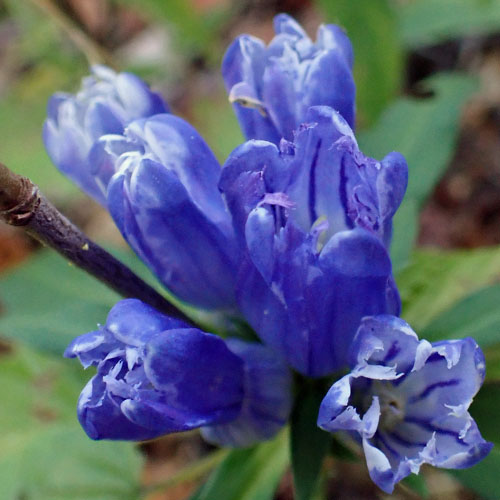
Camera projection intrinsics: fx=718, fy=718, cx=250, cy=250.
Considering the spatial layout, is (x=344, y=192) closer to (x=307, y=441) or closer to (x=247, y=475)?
(x=307, y=441)

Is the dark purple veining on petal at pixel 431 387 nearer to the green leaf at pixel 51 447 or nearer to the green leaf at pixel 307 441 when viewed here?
the green leaf at pixel 307 441

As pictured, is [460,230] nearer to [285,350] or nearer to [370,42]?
[370,42]

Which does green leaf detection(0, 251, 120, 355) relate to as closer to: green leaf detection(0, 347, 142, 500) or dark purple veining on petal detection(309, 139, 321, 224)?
green leaf detection(0, 347, 142, 500)

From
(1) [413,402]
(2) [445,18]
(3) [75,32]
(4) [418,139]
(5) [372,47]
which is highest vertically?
(3) [75,32]

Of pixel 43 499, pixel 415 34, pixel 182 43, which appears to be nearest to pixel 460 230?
pixel 415 34

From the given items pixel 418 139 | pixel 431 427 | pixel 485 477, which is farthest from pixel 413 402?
pixel 418 139

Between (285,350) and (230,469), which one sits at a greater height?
(285,350)

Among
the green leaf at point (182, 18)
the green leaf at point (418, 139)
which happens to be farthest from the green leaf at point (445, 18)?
the green leaf at point (182, 18)
